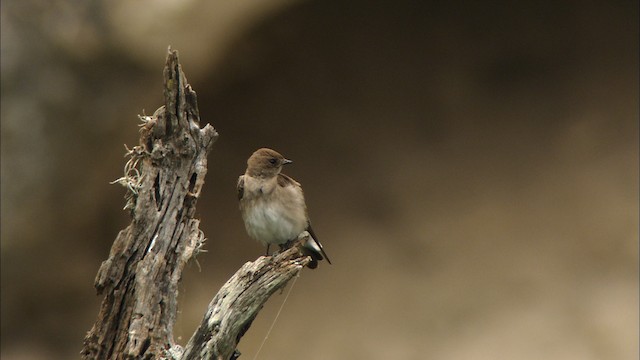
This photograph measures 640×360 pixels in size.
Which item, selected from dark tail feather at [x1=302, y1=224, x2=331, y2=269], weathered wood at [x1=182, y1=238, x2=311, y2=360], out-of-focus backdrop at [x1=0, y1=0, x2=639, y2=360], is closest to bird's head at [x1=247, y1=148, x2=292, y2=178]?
dark tail feather at [x1=302, y1=224, x2=331, y2=269]

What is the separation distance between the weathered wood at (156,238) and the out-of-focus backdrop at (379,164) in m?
2.96

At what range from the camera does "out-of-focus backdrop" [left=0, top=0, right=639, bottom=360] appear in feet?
26.7

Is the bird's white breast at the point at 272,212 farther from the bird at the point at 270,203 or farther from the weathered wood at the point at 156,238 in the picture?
the weathered wood at the point at 156,238

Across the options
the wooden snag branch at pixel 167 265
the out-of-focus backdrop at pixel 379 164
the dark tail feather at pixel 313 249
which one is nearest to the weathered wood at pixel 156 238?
the wooden snag branch at pixel 167 265

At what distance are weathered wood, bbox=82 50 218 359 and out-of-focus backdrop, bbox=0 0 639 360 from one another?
2.96 m

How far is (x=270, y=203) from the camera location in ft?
20.7

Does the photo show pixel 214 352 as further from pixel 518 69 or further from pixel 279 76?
pixel 518 69

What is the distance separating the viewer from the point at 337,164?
352 inches

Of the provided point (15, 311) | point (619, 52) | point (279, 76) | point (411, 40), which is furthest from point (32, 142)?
point (619, 52)

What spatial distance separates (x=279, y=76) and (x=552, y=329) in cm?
283

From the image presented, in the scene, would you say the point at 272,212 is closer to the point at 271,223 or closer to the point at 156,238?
the point at 271,223

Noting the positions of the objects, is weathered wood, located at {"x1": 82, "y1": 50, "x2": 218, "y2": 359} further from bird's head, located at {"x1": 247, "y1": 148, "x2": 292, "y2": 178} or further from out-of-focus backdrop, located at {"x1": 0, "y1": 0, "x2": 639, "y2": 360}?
out-of-focus backdrop, located at {"x1": 0, "y1": 0, "x2": 639, "y2": 360}

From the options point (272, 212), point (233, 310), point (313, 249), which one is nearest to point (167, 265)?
point (233, 310)

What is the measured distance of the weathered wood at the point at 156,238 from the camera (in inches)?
197
